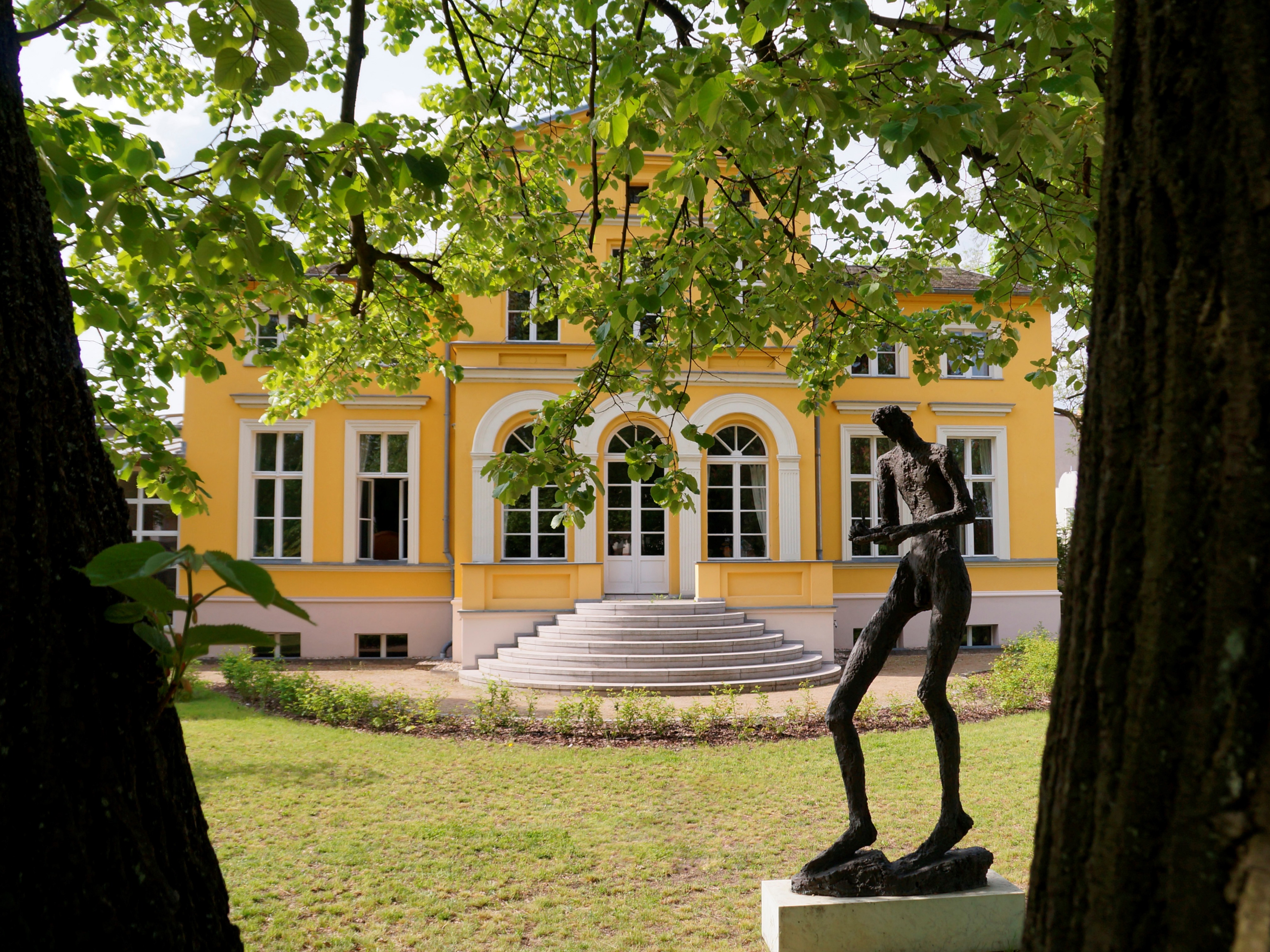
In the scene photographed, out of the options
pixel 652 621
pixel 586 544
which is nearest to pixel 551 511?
pixel 586 544

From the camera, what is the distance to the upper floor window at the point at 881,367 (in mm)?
16578

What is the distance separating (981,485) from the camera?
16.7 metres

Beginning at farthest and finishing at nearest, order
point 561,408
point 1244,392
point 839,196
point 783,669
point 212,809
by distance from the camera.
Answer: point 783,669
point 212,809
point 839,196
point 561,408
point 1244,392

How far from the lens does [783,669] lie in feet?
39.5

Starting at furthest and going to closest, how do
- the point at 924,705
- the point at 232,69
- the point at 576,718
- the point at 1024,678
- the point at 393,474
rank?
the point at 393,474
the point at 1024,678
the point at 576,718
the point at 924,705
the point at 232,69

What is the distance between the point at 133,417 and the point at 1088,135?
511 cm

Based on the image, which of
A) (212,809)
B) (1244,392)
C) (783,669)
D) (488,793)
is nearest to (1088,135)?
(1244,392)

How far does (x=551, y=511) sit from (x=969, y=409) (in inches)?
338

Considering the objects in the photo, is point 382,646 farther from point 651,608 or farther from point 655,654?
point 655,654

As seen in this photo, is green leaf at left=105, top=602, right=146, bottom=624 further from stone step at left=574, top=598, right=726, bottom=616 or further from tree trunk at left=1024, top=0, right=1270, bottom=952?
stone step at left=574, top=598, right=726, bottom=616

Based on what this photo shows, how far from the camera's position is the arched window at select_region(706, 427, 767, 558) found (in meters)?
14.7

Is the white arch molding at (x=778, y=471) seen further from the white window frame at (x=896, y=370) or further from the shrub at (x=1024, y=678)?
the shrub at (x=1024, y=678)

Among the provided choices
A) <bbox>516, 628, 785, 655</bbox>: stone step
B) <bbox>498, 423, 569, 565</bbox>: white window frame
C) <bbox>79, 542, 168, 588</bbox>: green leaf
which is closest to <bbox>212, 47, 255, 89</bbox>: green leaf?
<bbox>79, 542, 168, 588</bbox>: green leaf

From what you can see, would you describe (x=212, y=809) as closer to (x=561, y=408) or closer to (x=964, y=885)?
(x=561, y=408)
